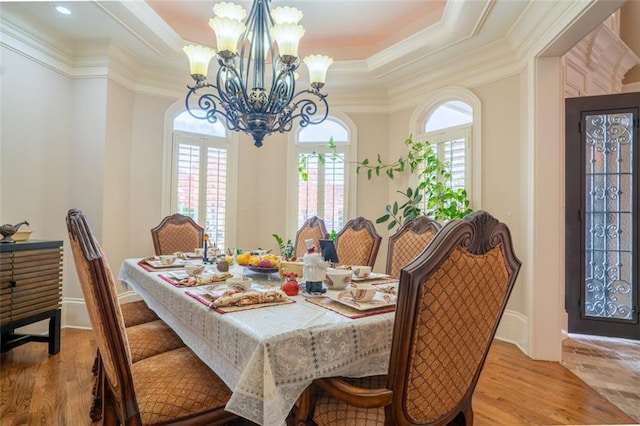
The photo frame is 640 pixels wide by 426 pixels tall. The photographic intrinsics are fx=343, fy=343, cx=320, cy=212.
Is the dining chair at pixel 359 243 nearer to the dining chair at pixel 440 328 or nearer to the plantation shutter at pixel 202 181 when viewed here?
the dining chair at pixel 440 328

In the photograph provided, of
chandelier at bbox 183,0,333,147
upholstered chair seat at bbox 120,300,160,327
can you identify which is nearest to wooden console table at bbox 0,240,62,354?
upholstered chair seat at bbox 120,300,160,327

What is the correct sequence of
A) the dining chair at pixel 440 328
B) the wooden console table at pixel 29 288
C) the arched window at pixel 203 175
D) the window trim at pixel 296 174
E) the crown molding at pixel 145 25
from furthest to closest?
the window trim at pixel 296 174 → the arched window at pixel 203 175 → the crown molding at pixel 145 25 → the wooden console table at pixel 29 288 → the dining chair at pixel 440 328

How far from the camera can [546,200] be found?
2.88m

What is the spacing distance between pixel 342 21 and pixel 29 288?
378 cm

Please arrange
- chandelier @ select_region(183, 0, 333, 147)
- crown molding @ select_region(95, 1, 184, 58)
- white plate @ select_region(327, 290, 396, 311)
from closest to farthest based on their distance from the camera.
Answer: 1. white plate @ select_region(327, 290, 396, 311)
2. chandelier @ select_region(183, 0, 333, 147)
3. crown molding @ select_region(95, 1, 184, 58)

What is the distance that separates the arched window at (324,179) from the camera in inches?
185

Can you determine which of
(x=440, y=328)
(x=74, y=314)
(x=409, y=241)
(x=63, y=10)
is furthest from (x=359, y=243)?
(x=63, y=10)

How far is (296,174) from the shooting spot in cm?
477

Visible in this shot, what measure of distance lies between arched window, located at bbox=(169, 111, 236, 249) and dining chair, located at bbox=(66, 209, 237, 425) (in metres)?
3.07

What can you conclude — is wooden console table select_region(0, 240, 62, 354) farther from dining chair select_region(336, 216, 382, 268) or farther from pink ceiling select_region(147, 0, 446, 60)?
pink ceiling select_region(147, 0, 446, 60)

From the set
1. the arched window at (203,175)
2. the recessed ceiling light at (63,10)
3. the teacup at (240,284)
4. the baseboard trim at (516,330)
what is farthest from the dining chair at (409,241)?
the recessed ceiling light at (63,10)

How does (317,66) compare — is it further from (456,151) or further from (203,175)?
(203,175)

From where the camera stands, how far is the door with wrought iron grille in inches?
135

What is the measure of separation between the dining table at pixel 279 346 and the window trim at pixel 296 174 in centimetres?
318
